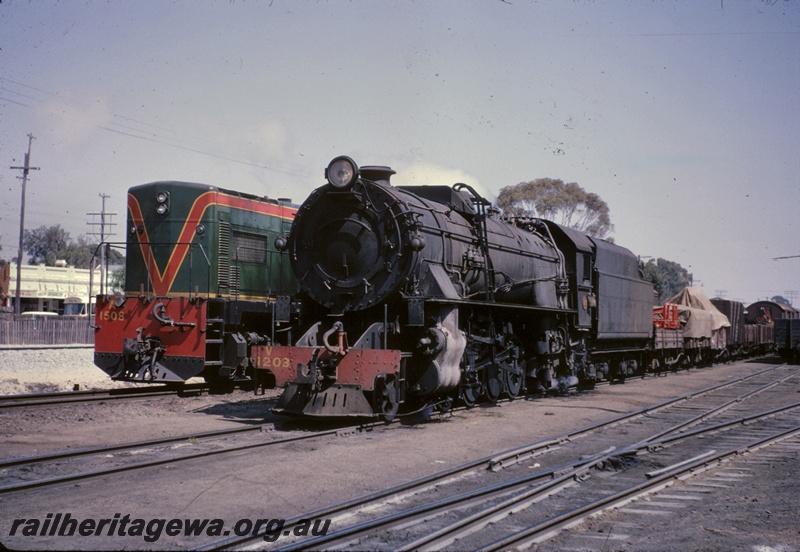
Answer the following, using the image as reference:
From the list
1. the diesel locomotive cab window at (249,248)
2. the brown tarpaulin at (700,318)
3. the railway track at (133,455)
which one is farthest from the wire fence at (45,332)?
the brown tarpaulin at (700,318)

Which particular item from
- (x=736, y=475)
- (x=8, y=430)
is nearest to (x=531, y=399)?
(x=736, y=475)

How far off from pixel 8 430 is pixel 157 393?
4717 millimetres

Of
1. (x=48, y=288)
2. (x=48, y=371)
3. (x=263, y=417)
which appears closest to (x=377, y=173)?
(x=263, y=417)

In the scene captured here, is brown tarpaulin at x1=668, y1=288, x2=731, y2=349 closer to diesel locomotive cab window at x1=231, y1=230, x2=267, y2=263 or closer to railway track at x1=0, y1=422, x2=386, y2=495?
diesel locomotive cab window at x1=231, y1=230, x2=267, y2=263

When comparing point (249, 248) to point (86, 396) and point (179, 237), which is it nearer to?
point (179, 237)

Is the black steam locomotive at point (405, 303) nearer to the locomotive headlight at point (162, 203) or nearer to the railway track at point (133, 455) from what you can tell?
the railway track at point (133, 455)

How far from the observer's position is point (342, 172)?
10758 millimetres

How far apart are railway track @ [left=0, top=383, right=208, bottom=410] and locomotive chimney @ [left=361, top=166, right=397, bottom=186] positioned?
21.2 feet

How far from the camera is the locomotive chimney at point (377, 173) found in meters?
11.2

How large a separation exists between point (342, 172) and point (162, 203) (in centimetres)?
516

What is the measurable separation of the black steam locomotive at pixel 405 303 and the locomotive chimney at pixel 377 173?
0.7 inches

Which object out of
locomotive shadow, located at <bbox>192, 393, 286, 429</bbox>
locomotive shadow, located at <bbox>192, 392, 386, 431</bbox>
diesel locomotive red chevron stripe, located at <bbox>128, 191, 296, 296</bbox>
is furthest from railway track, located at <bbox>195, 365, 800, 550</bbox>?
diesel locomotive red chevron stripe, located at <bbox>128, 191, 296, 296</bbox>

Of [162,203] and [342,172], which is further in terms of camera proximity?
[162,203]
